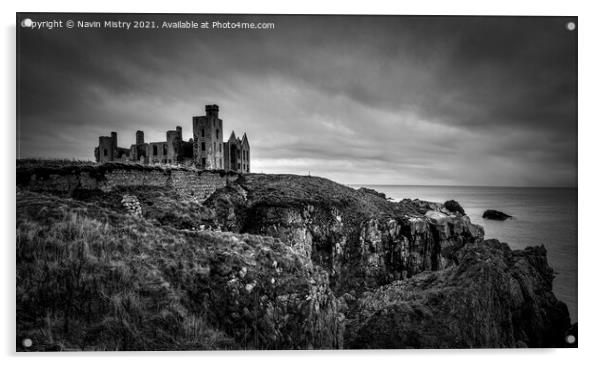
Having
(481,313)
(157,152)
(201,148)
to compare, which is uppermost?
(157,152)

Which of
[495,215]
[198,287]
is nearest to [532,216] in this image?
[495,215]

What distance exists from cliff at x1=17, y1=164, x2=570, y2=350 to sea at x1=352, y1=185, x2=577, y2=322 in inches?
11.3

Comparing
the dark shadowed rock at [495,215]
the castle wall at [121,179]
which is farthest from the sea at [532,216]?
the castle wall at [121,179]

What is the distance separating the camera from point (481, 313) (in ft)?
20.1

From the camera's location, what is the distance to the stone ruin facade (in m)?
7.81

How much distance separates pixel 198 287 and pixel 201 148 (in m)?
8.26

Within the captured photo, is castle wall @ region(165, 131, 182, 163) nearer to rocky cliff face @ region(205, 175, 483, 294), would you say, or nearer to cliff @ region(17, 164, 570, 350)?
cliff @ region(17, 164, 570, 350)

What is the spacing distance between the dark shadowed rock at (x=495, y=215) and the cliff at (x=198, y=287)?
0.84 m

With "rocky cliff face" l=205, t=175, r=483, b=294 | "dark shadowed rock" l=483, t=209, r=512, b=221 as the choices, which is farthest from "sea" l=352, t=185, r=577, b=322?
"rocky cliff face" l=205, t=175, r=483, b=294

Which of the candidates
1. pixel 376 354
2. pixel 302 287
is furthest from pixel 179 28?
pixel 376 354

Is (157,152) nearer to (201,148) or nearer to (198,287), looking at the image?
(201,148)
